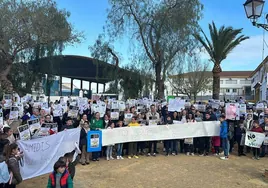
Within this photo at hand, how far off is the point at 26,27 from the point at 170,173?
16.6 metres

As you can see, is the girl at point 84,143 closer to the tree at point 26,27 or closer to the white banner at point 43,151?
the white banner at point 43,151

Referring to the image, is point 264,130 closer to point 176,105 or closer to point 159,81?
point 176,105

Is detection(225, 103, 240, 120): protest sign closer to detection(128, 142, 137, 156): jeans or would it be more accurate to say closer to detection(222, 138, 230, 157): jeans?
detection(222, 138, 230, 157): jeans

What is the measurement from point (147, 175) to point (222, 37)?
16.8 m

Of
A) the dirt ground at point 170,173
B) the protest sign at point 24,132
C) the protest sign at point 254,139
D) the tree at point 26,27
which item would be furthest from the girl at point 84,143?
the tree at point 26,27

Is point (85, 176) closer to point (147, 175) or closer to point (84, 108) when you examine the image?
point (147, 175)

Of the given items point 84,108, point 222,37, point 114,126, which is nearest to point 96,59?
point 222,37

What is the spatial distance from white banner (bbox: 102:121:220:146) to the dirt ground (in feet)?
2.49

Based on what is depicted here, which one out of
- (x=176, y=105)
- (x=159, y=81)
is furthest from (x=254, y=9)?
(x=159, y=81)

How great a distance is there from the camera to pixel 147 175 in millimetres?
8734

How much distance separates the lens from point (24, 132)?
8141 millimetres

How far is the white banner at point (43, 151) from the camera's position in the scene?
732 centimetres

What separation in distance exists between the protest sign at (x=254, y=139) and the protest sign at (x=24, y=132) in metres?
7.77

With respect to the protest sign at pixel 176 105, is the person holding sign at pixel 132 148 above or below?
below
